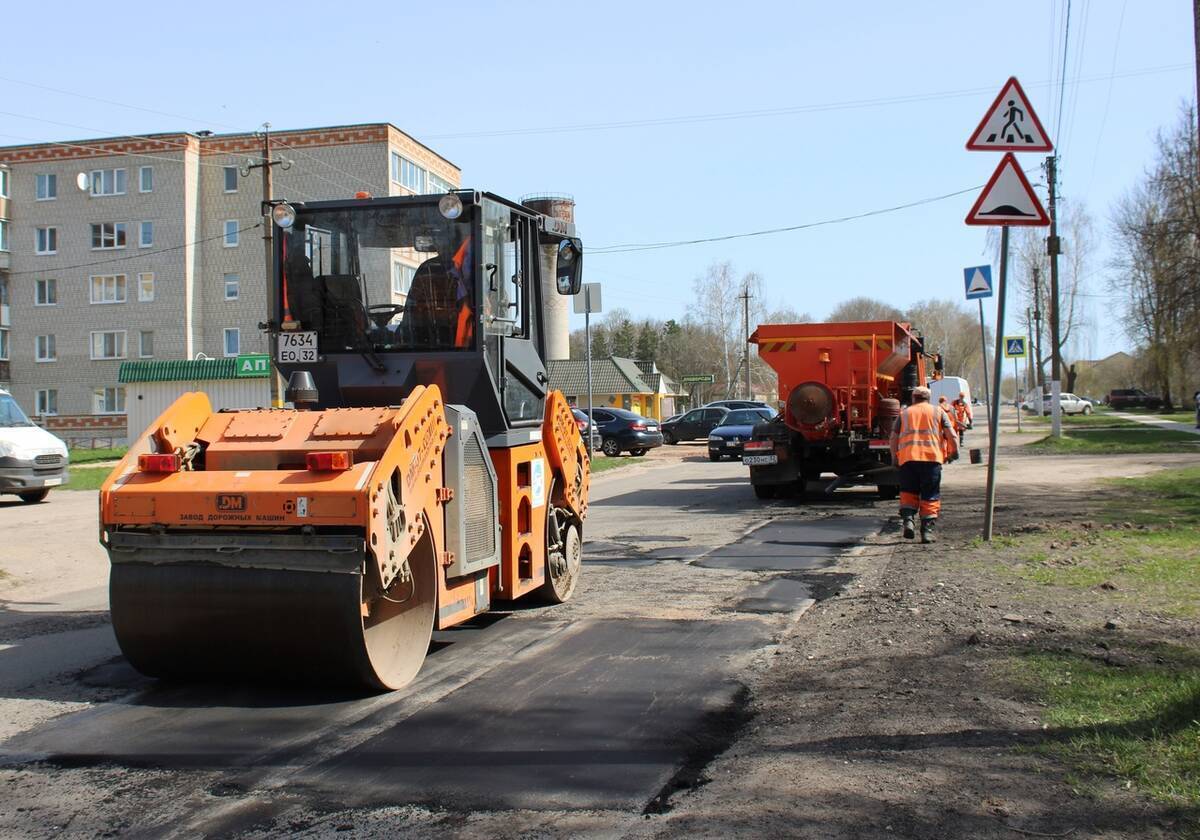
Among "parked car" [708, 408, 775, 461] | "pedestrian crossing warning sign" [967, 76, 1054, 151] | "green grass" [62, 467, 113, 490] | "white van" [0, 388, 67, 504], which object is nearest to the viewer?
"pedestrian crossing warning sign" [967, 76, 1054, 151]

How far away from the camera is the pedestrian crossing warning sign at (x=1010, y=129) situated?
9422 millimetres

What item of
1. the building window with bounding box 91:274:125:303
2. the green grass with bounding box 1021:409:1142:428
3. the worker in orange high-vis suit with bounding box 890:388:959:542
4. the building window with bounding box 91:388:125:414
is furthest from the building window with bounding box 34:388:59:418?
the worker in orange high-vis suit with bounding box 890:388:959:542

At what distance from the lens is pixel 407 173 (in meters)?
49.2

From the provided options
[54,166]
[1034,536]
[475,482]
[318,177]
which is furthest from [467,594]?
[54,166]

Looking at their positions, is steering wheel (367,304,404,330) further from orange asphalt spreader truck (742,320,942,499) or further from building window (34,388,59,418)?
building window (34,388,59,418)

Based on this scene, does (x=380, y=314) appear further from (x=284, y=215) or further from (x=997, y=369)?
(x=997, y=369)

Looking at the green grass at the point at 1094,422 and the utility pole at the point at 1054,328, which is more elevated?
the utility pole at the point at 1054,328

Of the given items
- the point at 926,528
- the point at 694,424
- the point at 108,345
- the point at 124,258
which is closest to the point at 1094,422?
the point at 694,424

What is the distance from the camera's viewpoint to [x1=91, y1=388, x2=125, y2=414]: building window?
50.4 m

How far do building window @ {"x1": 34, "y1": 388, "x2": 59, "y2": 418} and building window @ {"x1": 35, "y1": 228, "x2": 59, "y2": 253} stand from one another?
6.78 metres

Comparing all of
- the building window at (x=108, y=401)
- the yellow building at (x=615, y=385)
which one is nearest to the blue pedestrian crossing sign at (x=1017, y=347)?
the yellow building at (x=615, y=385)

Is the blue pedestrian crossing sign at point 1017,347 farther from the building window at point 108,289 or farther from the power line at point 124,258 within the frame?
the building window at point 108,289

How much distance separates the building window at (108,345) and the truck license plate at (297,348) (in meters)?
48.0

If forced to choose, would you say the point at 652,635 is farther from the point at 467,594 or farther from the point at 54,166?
the point at 54,166
